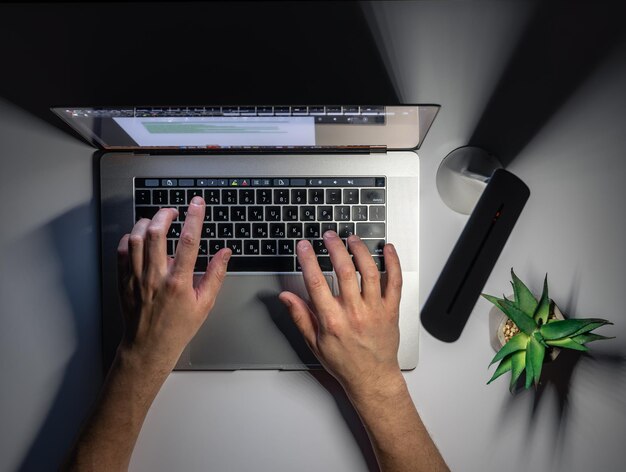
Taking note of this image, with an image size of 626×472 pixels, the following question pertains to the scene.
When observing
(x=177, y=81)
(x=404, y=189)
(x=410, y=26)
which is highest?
(x=410, y=26)

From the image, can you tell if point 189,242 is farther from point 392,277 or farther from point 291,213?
point 392,277

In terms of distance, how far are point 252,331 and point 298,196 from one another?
0.27m

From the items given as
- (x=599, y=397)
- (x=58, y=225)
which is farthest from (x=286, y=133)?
(x=599, y=397)

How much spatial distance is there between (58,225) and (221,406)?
0.48 metres

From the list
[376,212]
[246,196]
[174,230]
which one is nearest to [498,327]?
[376,212]

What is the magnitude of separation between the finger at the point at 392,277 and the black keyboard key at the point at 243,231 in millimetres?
257

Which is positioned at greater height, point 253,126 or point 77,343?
point 253,126

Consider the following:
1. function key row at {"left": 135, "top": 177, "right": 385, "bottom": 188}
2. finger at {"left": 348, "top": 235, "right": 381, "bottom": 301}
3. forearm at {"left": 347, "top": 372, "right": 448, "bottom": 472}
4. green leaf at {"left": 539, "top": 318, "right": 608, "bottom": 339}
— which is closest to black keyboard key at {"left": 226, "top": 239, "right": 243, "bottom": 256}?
function key row at {"left": 135, "top": 177, "right": 385, "bottom": 188}

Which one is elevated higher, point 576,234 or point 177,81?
point 177,81

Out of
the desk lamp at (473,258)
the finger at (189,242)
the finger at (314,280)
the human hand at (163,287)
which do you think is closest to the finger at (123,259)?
the human hand at (163,287)

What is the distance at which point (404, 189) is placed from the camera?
2.75 feet

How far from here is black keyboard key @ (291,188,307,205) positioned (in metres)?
0.84

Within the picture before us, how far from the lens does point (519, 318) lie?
Result: 2.43 ft

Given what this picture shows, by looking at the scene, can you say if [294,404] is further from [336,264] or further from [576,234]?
[576,234]
